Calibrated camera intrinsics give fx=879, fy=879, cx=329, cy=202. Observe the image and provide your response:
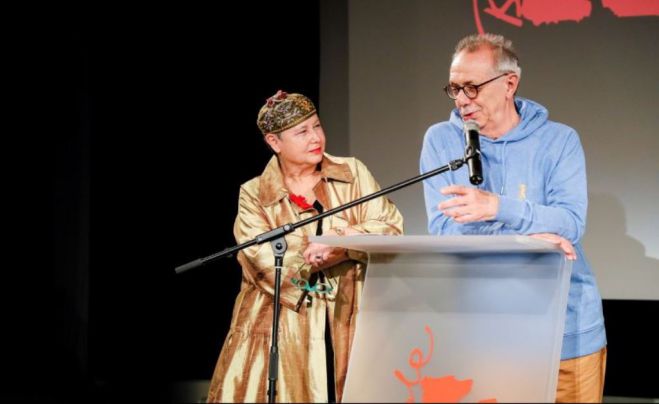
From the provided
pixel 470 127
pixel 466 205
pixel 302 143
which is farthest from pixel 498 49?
pixel 302 143

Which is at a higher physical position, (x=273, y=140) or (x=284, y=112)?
(x=284, y=112)

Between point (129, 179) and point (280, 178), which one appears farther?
point (129, 179)

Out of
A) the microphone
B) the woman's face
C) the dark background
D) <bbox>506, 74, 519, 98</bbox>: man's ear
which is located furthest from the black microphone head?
the dark background

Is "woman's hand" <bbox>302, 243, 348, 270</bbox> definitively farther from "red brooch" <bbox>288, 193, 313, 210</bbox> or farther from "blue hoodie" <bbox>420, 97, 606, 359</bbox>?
"blue hoodie" <bbox>420, 97, 606, 359</bbox>

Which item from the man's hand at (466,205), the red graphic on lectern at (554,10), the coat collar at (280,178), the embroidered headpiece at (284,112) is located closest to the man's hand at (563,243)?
the man's hand at (466,205)

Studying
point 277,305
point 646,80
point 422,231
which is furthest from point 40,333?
point 646,80

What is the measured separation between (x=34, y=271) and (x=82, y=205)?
0.46 metres

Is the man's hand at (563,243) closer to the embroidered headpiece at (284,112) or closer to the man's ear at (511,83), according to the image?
the man's ear at (511,83)

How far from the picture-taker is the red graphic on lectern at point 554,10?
3.98 metres

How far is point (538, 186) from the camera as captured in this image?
2.79 metres

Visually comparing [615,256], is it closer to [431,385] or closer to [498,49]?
[498,49]

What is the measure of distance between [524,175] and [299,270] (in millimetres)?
919

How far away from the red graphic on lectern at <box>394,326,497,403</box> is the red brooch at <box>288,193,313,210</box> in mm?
1088

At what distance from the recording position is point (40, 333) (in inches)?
194
